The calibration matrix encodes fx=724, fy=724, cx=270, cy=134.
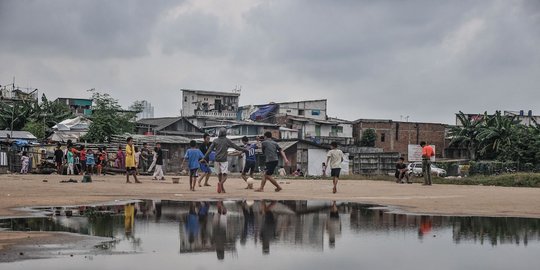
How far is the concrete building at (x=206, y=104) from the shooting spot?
9350 cm

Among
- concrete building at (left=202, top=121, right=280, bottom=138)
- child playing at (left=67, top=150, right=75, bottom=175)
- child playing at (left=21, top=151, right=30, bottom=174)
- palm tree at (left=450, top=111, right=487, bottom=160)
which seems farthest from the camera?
palm tree at (left=450, top=111, right=487, bottom=160)

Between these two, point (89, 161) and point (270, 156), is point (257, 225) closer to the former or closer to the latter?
point (270, 156)

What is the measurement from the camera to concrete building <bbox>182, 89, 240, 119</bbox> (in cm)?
Result: 9350

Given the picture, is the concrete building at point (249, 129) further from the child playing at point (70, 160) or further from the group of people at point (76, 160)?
the child playing at point (70, 160)

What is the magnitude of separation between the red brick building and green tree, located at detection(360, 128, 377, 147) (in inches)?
31.6

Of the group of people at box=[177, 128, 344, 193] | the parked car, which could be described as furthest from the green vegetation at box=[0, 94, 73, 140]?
the group of people at box=[177, 128, 344, 193]

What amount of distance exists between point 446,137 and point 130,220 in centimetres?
7898

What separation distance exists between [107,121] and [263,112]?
32.1 m

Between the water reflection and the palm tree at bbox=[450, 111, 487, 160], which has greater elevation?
the palm tree at bbox=[450, 111, 487, 160]

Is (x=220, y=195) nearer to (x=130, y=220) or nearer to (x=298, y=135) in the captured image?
(x=130, y=220)

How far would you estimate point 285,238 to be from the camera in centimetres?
945

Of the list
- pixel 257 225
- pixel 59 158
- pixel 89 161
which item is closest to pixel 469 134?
Result: pixel 89 161

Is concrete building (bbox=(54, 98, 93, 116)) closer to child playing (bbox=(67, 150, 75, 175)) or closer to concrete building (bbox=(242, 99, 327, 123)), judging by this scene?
concrete building (bbox=(242, 99, 327, 123))

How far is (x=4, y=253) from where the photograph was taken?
7.61 metres
